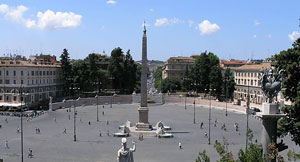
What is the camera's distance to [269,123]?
13672 mm

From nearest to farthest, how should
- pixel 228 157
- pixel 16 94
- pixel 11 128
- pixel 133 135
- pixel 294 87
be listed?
pixel 228 157 < pixel 294 87 < pixel 133 135 < pixel 11 128 < pixel 16 94

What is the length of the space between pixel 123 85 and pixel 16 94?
2526 cm

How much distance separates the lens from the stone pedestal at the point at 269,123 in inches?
533

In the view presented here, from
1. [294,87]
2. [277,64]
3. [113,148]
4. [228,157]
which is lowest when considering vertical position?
[113,148]

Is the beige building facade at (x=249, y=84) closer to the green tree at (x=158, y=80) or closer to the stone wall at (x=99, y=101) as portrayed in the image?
the stone wall at (x=99, y=101)

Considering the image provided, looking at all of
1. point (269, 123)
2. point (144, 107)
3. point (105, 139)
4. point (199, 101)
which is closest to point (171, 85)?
point (199, 101)

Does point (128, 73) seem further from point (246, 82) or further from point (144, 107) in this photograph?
point (144, 107)

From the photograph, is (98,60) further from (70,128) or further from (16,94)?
(70,128)

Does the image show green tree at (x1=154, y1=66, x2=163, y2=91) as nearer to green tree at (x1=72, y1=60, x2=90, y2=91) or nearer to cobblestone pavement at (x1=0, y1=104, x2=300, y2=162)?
green tree at (x1=72, y1=60, x2=90, y2=91)

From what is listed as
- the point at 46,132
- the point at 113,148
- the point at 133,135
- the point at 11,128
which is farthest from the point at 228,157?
the point at 11,128

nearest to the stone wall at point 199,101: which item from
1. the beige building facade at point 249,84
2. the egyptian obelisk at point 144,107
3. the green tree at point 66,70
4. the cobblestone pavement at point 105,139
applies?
the beige building facade at point 249,84

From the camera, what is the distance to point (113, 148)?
3262cm

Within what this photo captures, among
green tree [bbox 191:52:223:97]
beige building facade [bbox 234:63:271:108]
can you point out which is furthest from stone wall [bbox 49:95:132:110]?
beige building facade [bbox 234:63:271:108]

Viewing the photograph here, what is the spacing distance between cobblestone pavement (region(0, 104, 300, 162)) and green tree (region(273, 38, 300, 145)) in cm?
874
